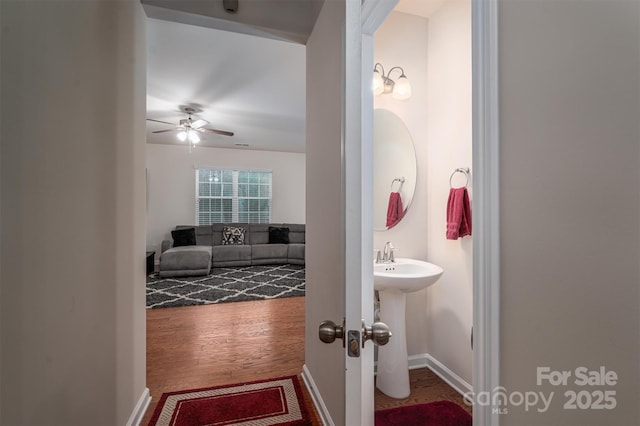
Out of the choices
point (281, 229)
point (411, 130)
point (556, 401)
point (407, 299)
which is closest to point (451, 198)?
point (411, 130)

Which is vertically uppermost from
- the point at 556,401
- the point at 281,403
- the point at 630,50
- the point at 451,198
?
the point at 630,50

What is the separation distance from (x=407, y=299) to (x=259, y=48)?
2603mm

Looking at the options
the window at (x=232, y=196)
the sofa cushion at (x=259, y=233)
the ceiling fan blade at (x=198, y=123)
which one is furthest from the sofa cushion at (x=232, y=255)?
the ceiling fan blade at (x=198, y=123)

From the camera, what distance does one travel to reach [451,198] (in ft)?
6.19

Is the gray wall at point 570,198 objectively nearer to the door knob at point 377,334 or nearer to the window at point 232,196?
the door knob at point 377,334

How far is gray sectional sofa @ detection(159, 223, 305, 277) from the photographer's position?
18.7 feet

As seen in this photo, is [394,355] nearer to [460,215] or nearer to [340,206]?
[460,215]

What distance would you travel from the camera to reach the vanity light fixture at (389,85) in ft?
6.55

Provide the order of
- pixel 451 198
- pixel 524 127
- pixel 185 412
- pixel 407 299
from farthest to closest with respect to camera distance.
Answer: pixel 407 299
pixel 451 198
pixel 185 412
pixel 524 127

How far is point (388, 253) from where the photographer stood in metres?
2.03

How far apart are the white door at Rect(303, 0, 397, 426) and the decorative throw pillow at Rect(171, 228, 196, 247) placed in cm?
456

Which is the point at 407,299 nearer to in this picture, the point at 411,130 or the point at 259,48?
the point at 411,130

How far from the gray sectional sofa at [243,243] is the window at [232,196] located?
0.49 meters

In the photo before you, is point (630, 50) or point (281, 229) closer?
point (630, 50)
